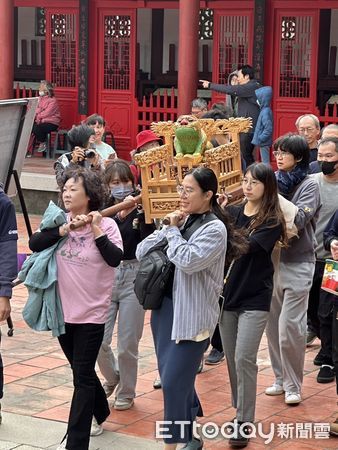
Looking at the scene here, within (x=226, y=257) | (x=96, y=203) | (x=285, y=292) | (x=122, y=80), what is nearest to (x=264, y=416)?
(x=285, y=292)

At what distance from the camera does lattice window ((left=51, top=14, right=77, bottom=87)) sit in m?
17.9

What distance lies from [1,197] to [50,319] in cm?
92

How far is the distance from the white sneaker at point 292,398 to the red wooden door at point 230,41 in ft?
30.6

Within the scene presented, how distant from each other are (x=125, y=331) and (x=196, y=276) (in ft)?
4.60

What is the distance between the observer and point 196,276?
598cm

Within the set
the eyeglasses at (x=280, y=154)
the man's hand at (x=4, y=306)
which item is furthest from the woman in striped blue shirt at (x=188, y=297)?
the eyeglasses at (x=280, y=154)

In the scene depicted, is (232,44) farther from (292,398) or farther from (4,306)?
(4,306)

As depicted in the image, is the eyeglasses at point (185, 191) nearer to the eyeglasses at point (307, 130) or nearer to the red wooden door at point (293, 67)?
the eyeglasses at point (307, 130)

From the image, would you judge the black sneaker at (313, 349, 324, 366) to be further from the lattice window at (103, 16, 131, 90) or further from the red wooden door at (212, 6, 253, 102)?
the lattice window at (103, 16, 131, 90)

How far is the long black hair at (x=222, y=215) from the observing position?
6047 mm

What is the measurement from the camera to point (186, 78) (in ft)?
48.4

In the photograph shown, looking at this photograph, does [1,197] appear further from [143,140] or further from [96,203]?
[143,140]

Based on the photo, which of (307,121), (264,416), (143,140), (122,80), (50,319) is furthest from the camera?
(122,80)

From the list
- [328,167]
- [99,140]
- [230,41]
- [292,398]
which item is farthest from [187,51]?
[292,398]
